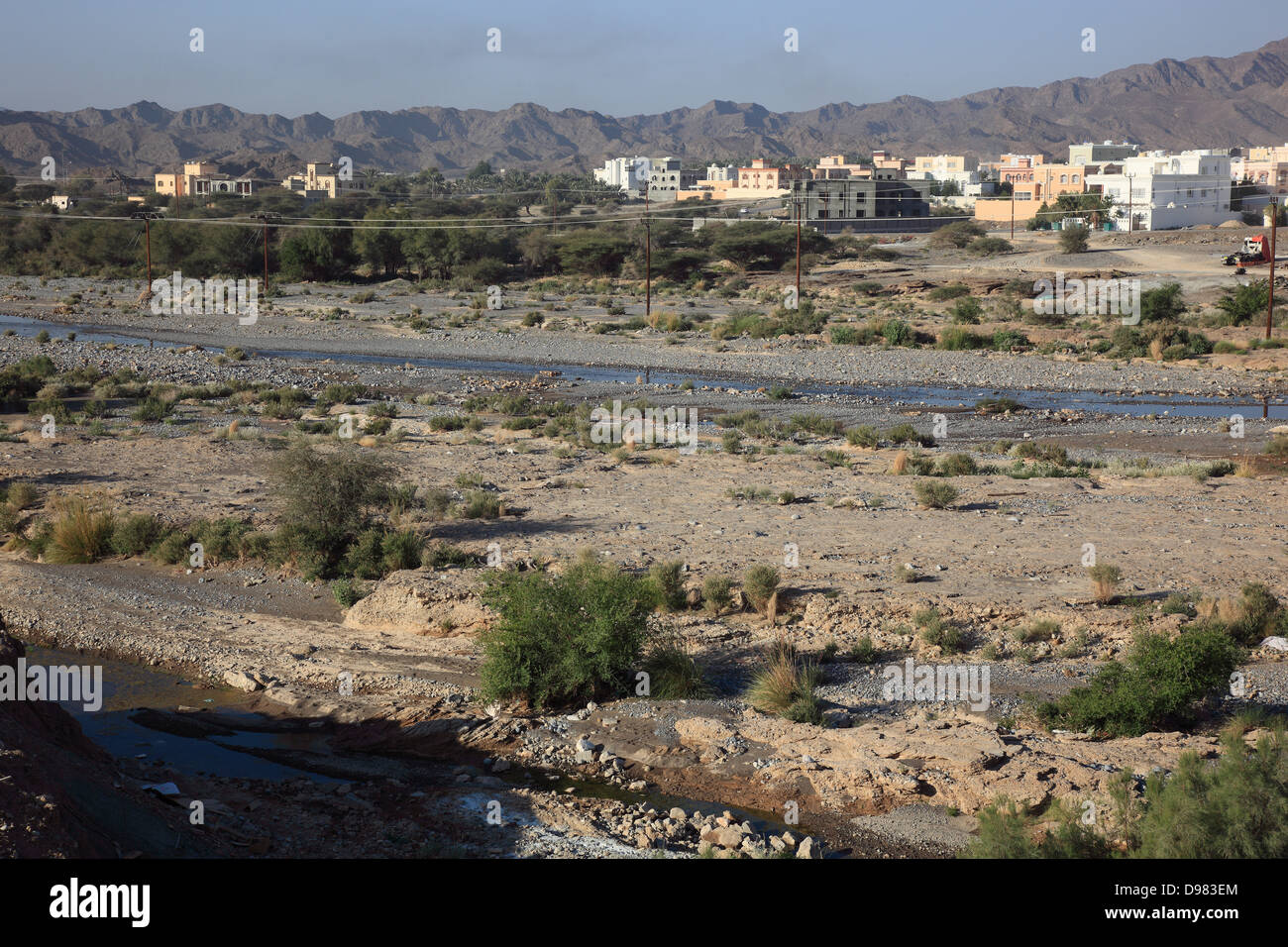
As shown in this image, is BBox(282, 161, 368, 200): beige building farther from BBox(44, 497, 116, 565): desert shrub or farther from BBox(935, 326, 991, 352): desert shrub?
BBox(44, 497, 116, 565): desert shrub

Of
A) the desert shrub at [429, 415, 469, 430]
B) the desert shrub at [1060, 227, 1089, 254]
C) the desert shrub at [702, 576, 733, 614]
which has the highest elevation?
the desert shrub at [1060, 227, 1089, 254]

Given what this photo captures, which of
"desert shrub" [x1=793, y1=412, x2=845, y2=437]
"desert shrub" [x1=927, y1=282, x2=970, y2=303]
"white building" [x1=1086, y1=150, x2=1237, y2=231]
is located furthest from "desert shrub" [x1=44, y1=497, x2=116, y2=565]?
"white building" [x1=1086, y1=150, x2=1237, y2=231]

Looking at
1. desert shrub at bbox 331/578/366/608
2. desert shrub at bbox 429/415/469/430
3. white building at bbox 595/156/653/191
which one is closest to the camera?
desert shrub at bbox 331/578/366/608

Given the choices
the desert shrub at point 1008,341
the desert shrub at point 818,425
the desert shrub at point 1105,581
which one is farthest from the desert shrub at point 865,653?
the desert shrub at point 1008,341

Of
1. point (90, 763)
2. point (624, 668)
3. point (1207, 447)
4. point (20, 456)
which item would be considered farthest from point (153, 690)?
point (1207, 447)

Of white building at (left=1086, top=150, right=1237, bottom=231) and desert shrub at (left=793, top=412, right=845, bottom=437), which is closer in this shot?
desert shrub at (left=793, top=412, right=845, bottom=437)

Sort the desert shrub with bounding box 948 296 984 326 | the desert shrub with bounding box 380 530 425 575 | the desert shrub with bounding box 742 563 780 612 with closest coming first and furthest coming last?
the desert shrub with bounding box 742 563 780 612 < the desert shrub with bounding box 380 530 425 575 < the desert shrub with bounding box 948 296 984 326

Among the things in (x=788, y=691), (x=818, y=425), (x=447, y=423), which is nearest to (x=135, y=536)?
(x=788, y=691)

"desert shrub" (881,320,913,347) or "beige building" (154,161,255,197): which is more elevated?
"beige building" (154,161,255,197)
